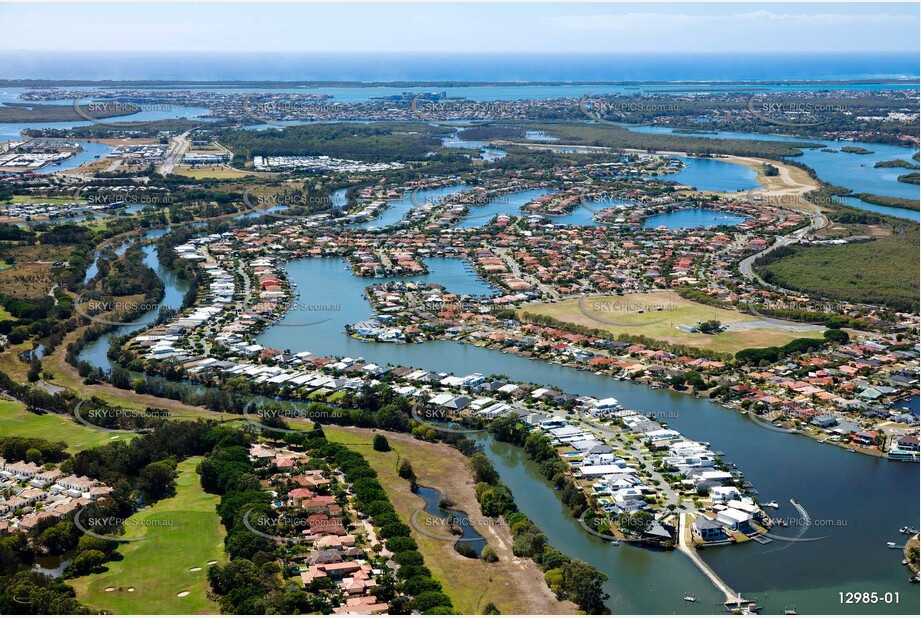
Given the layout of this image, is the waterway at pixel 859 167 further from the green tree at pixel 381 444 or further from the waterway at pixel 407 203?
the green tree at pixel 381 444

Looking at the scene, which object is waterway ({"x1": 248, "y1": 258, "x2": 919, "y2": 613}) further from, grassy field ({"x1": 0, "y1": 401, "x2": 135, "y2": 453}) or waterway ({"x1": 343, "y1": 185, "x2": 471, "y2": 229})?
waterway ({"x1": 343, "y1": 185, "x2": 471, "y2": 229})

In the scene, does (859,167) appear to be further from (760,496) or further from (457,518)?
(457,518)

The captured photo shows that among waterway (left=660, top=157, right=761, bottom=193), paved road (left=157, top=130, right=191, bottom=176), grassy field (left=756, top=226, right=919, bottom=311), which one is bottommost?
grassy field (left=756, top=226, right=919, bottom=311)

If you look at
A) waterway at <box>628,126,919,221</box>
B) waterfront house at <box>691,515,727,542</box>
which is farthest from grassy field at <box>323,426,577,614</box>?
waterway at <box>628,126,919,221</box>

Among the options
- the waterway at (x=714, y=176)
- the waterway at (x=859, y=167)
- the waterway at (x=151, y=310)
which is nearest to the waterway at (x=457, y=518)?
the waterway at (x=151, y=310)

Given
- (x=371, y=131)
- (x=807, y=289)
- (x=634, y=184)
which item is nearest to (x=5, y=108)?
(x=371, y=131)

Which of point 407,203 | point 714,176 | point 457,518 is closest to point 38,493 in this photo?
point 457,518
